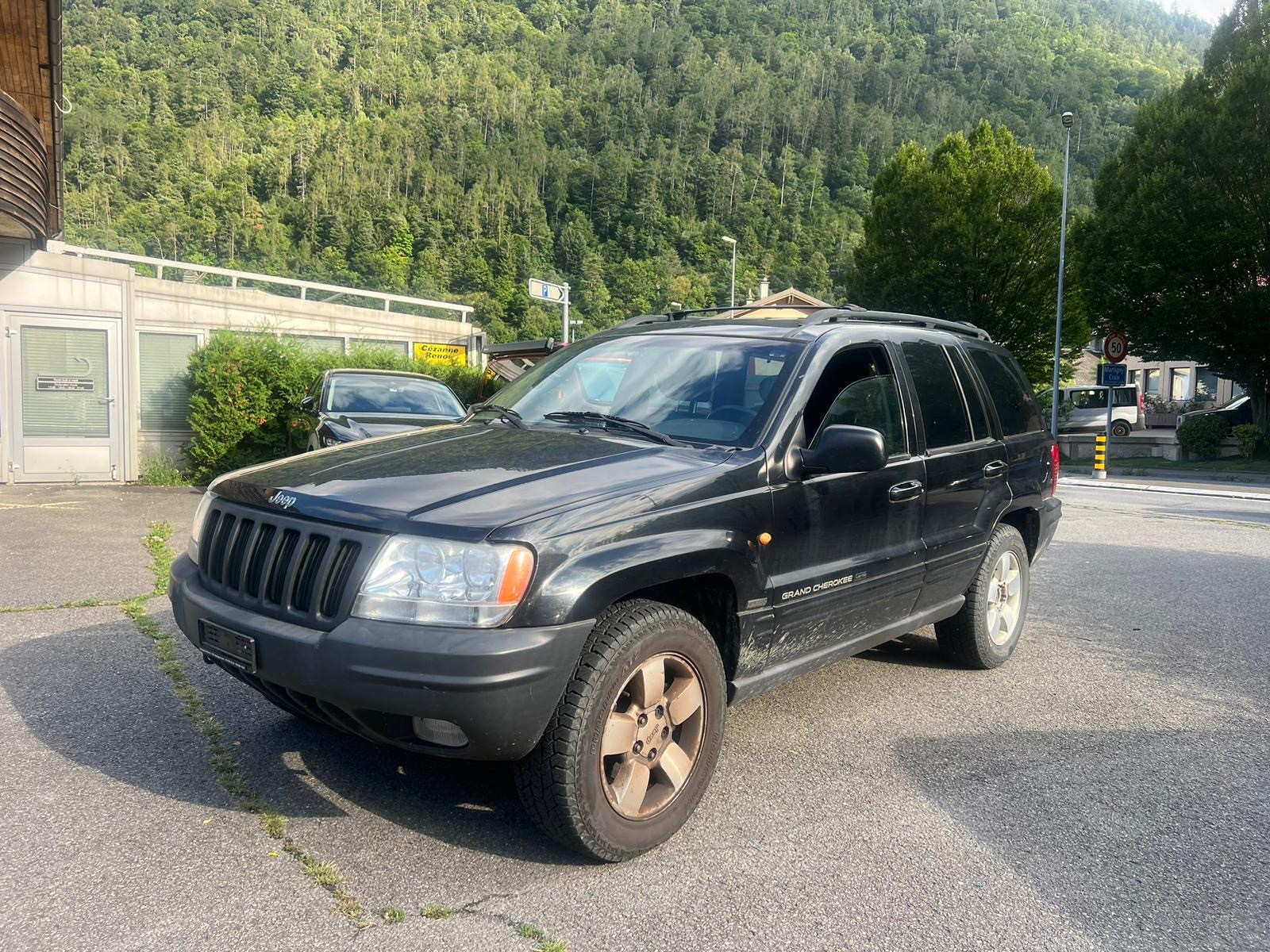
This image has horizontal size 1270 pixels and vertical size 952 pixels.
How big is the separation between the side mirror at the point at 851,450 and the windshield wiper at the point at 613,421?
0.53 meters

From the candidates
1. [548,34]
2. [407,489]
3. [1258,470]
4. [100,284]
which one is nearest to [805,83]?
[548,34]

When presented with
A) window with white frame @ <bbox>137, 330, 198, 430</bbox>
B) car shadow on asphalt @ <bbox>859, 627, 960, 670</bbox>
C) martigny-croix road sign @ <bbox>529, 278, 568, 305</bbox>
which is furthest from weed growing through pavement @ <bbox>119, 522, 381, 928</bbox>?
martigny-croix road sign @ <bbox>529, 278, 568, 305</bbox>

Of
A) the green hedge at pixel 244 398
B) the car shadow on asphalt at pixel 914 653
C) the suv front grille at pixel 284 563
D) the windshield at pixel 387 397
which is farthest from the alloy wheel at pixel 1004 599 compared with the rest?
the green hedge at pixel 244 398

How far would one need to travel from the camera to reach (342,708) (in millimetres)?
2877

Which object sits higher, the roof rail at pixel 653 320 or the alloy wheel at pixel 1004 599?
the roof rail at pixel 653 320

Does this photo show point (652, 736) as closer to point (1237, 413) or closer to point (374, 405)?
point (374, 405)

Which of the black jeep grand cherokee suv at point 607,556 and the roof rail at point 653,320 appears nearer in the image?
the black jeep grand cherokee suv at point 607,556

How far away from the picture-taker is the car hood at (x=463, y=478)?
2949 millimetres

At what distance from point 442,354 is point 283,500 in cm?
1767

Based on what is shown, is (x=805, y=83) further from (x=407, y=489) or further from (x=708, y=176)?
(x=407, y=489)

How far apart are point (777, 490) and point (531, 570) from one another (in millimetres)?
1173

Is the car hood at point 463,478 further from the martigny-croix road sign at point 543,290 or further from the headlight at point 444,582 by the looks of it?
the martigny-croix road sign at point 543,290

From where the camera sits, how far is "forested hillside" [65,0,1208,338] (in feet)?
282

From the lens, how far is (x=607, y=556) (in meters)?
2.98
